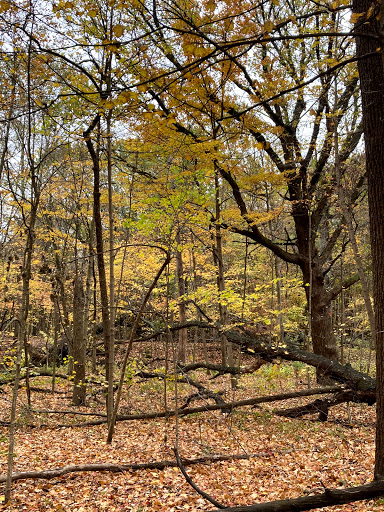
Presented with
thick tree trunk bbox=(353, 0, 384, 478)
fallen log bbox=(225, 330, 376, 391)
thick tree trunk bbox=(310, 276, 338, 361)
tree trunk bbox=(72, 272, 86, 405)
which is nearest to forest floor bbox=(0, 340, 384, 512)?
fallen log bbox=(225, 330, 376, 391)

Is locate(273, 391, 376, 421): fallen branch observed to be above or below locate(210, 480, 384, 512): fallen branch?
below

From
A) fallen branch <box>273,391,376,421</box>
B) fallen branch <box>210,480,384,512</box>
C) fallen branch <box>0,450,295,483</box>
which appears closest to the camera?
fallen branch <box>210,480,384,512</box>

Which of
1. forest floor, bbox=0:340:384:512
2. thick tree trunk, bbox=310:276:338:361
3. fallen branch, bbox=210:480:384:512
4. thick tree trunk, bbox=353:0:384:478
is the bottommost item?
forest floor, bbox=0:340:384:512

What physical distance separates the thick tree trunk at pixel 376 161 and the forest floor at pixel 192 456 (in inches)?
55.6

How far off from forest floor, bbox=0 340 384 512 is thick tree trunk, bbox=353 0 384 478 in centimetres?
141

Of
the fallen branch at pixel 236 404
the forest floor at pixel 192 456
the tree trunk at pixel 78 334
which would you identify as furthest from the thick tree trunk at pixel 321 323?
the tree trunk at pixel 78 334

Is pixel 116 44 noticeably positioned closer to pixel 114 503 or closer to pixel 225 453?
pixel 114 503

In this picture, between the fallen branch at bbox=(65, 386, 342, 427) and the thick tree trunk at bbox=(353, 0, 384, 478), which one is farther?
the fallen branch at bbox=(65, 386, 342, 427)

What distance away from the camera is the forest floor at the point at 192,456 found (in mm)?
4109

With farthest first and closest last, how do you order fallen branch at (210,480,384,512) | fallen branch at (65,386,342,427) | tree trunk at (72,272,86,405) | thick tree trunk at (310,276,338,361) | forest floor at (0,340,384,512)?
thick tree trunk at (310,276,338,361) → tree trunk at (72,272,86,405) → fallen branch at (65,386,342,427) → forest floor at (0,340,384,512) → fallen branch at (210,480,384,512)

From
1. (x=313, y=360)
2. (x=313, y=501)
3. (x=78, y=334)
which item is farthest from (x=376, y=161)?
(x=78, y=334)

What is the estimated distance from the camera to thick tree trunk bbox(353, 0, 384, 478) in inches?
129

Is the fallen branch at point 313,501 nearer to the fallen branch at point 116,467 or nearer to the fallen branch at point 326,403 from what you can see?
the fallen branch at point 116,467

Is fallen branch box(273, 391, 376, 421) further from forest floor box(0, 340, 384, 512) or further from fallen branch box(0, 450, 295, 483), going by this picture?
fallen branch box(0, 450, 295, 483)
